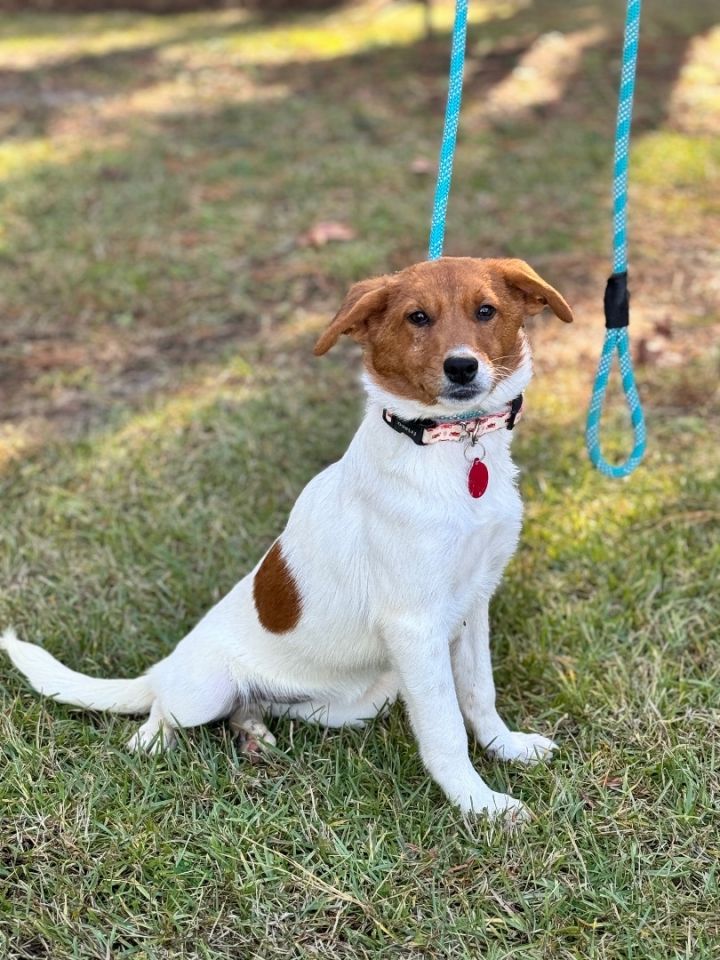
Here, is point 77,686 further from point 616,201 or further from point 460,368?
point 616,201

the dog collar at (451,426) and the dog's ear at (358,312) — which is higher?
the dog's ear at (358,312)

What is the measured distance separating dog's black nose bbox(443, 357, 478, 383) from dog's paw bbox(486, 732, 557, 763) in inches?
43.9

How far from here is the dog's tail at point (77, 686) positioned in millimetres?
3014

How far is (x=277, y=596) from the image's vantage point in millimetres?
2834

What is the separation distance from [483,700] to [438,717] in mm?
353

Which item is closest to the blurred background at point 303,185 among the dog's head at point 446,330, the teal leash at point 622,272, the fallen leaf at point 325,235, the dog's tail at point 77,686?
the fallen leaf at point 325,235

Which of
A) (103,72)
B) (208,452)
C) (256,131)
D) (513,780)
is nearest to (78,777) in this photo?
(513,780)

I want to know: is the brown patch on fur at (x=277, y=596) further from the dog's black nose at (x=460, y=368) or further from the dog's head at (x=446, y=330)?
the dog's black nose at (x=460, y=368)

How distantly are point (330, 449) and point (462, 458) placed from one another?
1912mm

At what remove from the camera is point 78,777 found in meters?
2.82

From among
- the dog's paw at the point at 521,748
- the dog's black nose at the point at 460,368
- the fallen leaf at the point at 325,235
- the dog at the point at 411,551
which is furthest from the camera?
the fallen leaf at the point at 325,235

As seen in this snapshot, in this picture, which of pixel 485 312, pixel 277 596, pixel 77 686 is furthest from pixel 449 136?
pixel 77 686

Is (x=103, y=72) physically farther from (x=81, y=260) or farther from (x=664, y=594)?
(x=664, y=594)

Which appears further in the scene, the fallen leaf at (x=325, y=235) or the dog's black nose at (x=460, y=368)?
the fallen leaf at (x=325, y=235)
